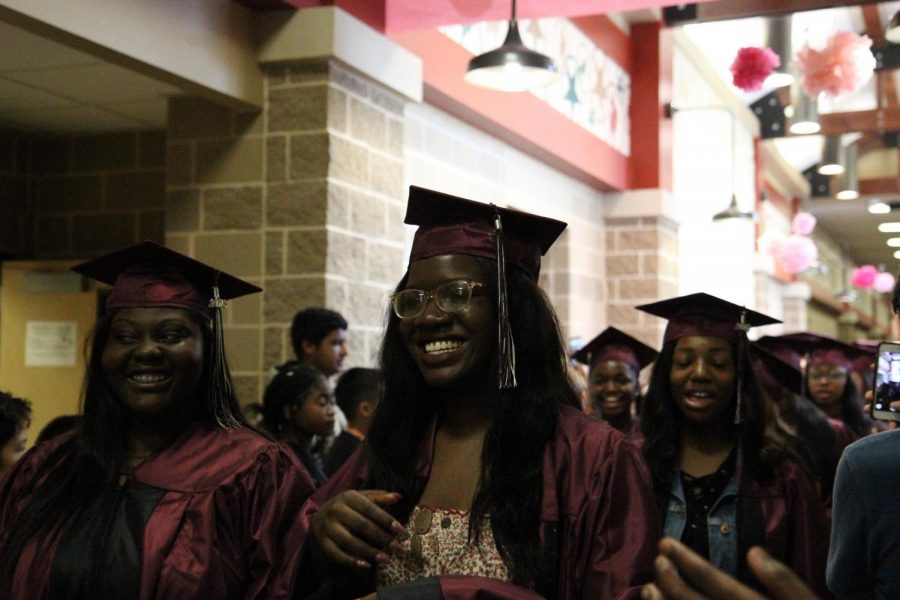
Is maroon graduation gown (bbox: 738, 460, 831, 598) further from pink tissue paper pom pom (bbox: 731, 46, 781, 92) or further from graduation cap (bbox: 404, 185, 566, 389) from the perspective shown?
pink tissue paper pom pom (bbox: 731, 46, 781, 92)

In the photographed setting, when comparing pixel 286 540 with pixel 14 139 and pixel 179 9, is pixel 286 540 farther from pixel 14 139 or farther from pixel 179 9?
pixel 14 139

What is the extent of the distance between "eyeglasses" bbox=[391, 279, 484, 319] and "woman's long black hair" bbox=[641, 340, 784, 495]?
3.94 feet

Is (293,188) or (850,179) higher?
(850,179)

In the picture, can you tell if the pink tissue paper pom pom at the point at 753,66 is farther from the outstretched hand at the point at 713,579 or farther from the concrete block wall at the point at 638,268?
the outstretched hand at the point at 713,579

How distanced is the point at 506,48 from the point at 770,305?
38.4 feet

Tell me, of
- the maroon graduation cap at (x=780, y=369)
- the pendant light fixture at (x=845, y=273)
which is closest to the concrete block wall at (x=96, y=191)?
the maroon graduation cap at (x=780, y=369)

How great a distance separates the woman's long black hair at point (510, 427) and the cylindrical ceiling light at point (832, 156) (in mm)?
13317

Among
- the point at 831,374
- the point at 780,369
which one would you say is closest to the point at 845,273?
the point at 831,374

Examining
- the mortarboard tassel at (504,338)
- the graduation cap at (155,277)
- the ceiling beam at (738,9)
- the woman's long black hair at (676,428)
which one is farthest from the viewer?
the ceiling beam at (738,9)

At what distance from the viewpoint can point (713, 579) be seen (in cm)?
112

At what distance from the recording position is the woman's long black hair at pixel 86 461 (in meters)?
2.45

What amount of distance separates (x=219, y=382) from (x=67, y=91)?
10.9 feet

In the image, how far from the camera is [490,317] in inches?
85.4

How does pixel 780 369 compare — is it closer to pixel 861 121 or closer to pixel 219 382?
pixel 219 382
